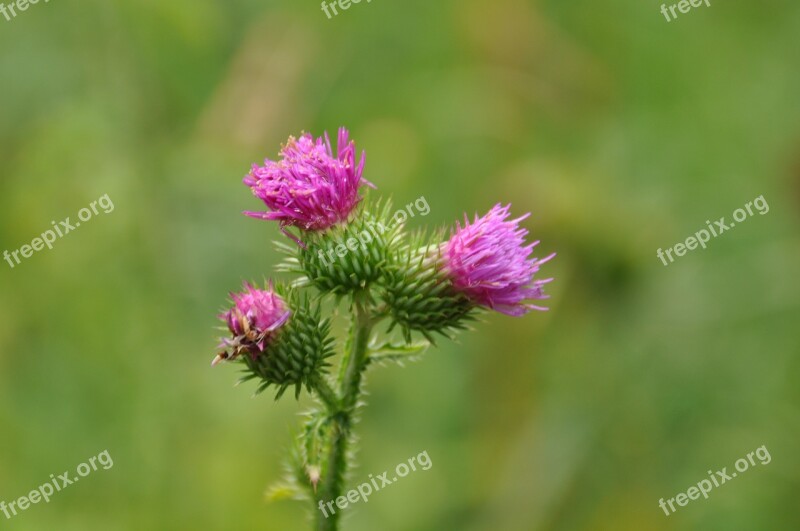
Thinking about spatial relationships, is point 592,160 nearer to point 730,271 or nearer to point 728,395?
point 730,271

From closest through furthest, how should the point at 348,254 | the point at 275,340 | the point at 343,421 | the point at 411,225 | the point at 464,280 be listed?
the point at 343,421
the point at 275,340
the point at 348,254
the point at 464,280
the point at 411,225

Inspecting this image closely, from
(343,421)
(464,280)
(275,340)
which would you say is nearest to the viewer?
(343,421)

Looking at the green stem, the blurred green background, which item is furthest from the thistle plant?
the blurred green background

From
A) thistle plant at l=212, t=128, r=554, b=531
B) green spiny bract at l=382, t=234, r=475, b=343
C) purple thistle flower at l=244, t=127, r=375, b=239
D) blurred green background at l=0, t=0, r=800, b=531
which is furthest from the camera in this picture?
blurred green background at l=0, t=0, r=800, b=531

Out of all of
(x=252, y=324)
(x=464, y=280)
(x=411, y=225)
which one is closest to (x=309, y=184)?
(x=252, y=324)

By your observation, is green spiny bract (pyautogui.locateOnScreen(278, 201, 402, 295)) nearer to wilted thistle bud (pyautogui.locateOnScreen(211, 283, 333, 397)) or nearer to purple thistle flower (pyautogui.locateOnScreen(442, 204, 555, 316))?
wilted thistle bud (pyautogui.locateOnScreen(211, 283, 333, 397))

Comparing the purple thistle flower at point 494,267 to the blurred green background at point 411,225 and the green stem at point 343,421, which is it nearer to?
the green stem at point 343,421

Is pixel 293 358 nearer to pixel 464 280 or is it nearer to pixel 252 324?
pixel 252 324
